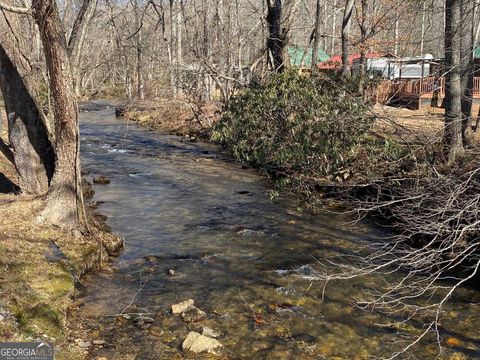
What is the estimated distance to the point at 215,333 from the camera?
245 inches

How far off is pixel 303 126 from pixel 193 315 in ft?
21.7

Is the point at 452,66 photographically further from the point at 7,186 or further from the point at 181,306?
the point at 7,186

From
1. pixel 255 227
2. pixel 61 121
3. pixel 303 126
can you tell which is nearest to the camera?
pixel 61 121

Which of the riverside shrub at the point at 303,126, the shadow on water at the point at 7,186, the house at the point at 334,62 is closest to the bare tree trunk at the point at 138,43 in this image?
the riverside shrub at the point at 303,126

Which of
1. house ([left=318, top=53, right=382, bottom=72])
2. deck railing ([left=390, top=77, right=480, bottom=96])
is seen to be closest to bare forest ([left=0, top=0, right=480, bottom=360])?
house ([left=318, top=53, right=382, bottom=72])

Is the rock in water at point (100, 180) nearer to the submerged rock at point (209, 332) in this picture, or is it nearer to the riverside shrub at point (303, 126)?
the riverside shrub at point (303, 126)

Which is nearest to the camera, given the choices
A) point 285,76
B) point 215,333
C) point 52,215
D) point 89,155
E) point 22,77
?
point 215,333

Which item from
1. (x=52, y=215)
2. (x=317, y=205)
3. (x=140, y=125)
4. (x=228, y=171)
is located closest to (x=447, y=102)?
(x=317, y=205)

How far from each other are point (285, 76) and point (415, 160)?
16.0ft

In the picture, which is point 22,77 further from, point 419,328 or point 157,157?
point 157,157

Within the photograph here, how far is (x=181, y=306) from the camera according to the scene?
268 inches
